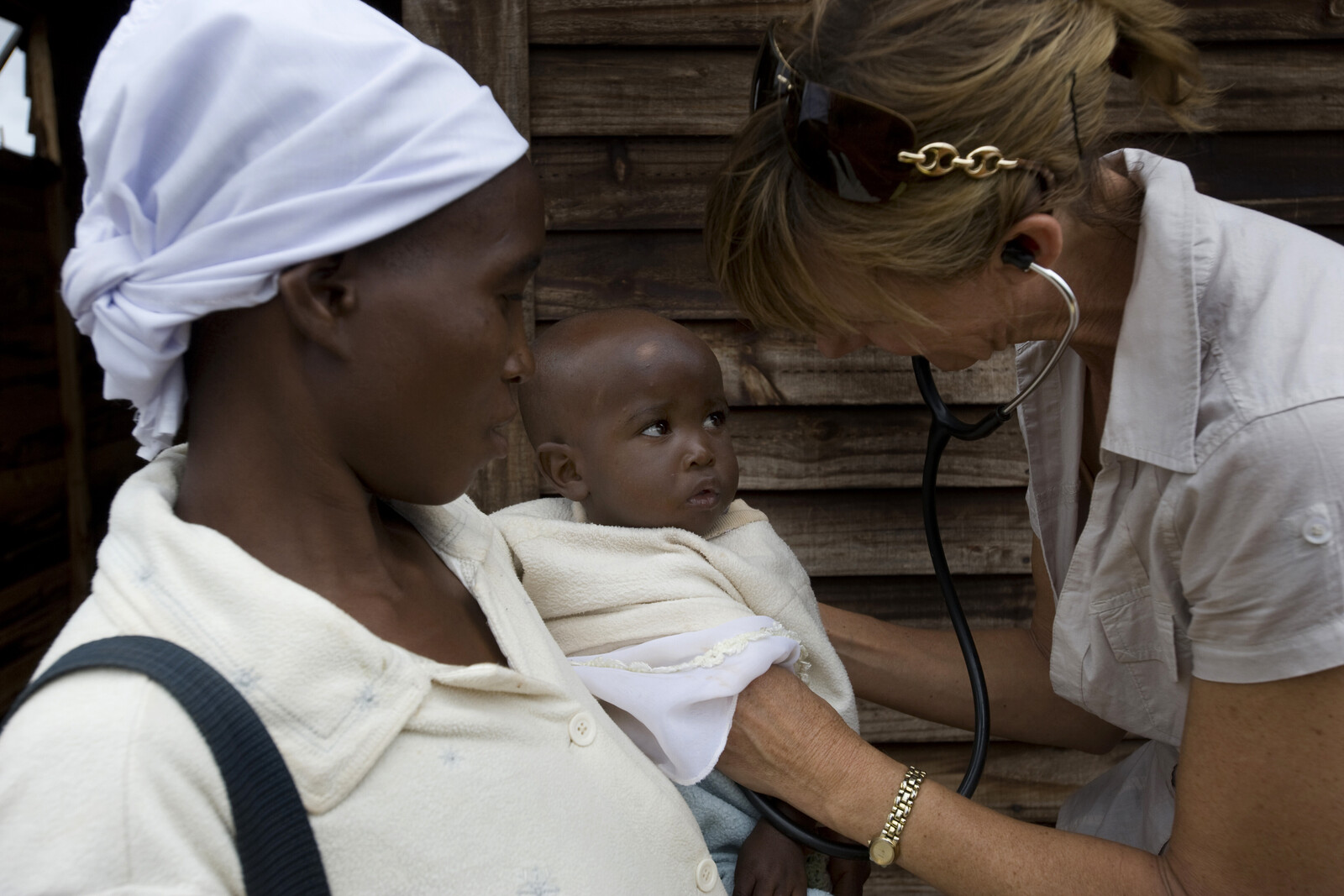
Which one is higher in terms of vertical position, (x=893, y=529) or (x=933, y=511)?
(x=933, y=511)

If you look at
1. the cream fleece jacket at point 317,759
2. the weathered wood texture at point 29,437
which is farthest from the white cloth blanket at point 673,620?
the weathered wood texture at point 29,437

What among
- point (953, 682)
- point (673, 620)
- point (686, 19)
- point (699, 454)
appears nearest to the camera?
point (673, 620)

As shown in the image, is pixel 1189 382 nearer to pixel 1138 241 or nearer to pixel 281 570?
pixel 1138 241

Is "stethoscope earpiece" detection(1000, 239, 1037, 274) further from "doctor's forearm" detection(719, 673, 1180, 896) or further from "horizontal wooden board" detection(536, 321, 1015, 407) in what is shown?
"horizontal wooden board" detection(536, 321, 1015, 407)

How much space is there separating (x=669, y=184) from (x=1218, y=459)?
4.26 feet

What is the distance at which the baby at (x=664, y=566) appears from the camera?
54.7 inches

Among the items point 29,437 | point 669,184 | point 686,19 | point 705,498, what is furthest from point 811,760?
point 29,437

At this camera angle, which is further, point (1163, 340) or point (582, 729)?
point (1163, 340)

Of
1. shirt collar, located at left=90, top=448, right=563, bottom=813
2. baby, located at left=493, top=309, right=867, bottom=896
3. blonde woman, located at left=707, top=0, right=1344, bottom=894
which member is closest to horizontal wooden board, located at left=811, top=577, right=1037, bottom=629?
baby, located at left=493, top=309, right=867, bottom=896

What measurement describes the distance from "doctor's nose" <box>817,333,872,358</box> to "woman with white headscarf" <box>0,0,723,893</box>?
1.97 ft

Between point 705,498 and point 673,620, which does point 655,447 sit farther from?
point 673,620

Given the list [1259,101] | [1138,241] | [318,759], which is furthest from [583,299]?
[1259,101]

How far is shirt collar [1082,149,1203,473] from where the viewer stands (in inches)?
48.7

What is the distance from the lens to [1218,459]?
1.19 metres
